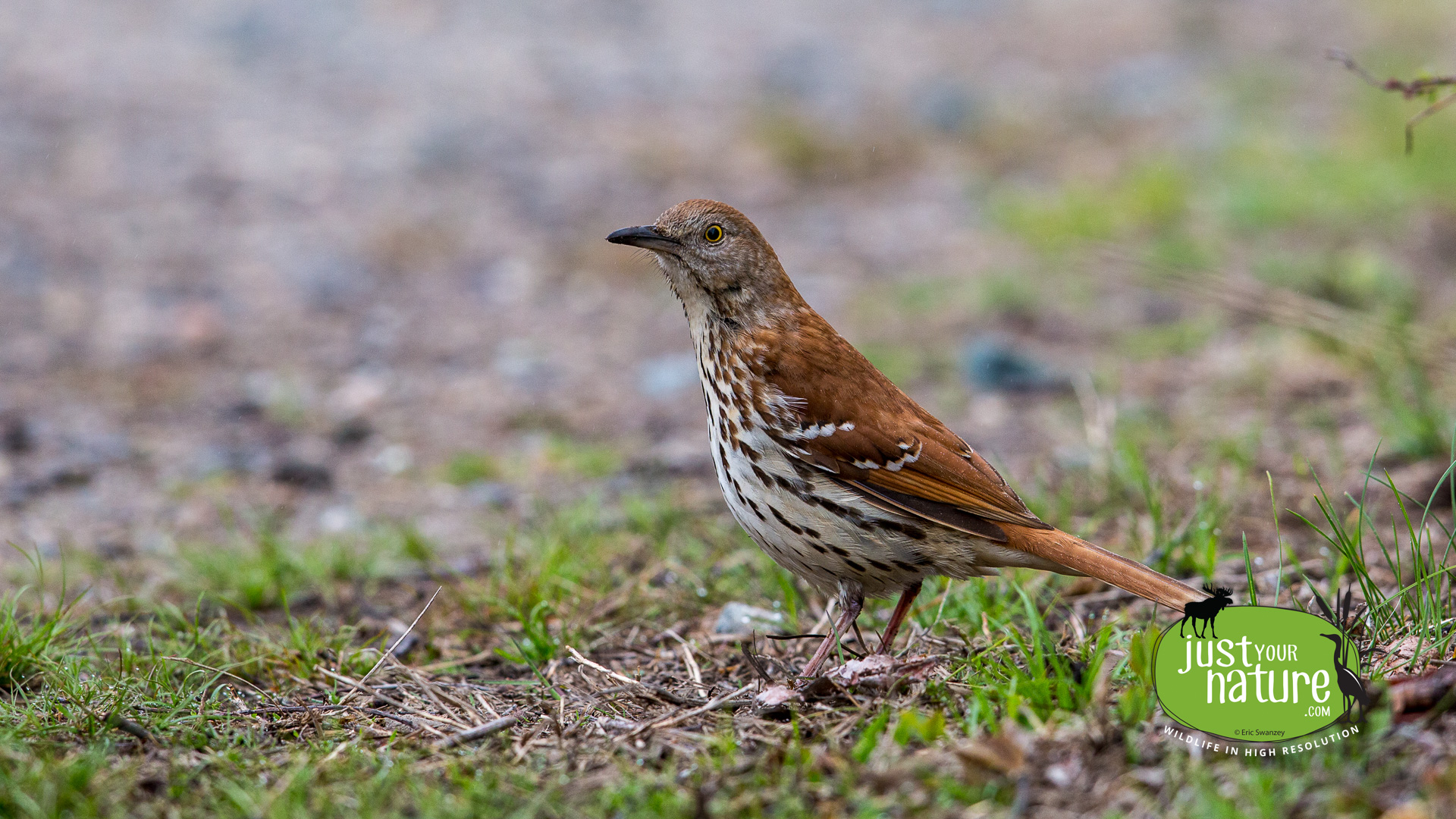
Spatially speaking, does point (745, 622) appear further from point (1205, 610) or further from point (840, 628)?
point (1205, 610)

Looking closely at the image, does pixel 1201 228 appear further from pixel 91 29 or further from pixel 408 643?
pixel 91 29

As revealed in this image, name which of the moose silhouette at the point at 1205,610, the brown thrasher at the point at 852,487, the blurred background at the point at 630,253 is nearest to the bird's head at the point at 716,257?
the brown thrasher at the point at 852,487

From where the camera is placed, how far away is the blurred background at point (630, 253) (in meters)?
5.70

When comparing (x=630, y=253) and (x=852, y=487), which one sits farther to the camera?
(x=630, y=253)

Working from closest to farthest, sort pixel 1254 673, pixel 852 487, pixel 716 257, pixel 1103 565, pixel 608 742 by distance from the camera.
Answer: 1. pixel 1254 673
2. pixel 608 742
3. pixel 1103 565
4. pixel 852 487
5. pixel 716 257

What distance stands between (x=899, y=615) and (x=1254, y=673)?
1058mm

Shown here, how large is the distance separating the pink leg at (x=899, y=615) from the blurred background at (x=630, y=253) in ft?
3.44

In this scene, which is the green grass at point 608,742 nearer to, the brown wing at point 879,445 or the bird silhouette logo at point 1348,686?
the bird silhouette logo at point 1348,686

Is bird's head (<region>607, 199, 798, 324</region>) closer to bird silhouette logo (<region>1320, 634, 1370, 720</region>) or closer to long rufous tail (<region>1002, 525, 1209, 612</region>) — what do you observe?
long rufous tail (<region>1002, 525, 1209, 612</region>)

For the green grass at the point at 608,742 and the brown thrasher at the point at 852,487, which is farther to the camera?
the brown thrasher at the point at 852,487

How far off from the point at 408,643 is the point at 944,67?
35.2 feet

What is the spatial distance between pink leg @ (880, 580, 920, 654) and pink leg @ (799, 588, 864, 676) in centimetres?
11

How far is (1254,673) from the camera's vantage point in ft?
9.54

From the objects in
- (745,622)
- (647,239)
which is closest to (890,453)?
(745,622)
